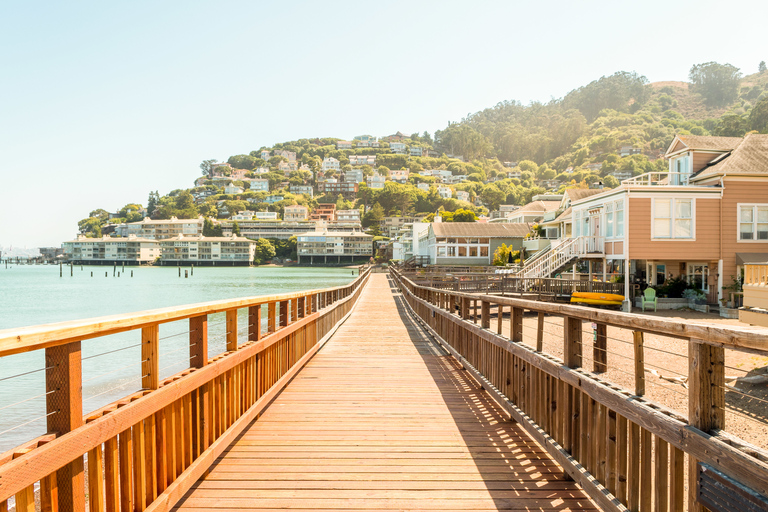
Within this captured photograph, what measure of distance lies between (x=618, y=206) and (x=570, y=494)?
22.2 meters

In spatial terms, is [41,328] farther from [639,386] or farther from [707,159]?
[707,159]

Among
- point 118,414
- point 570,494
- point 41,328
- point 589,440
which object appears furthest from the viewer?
point 570,494

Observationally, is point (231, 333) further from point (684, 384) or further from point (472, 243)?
point (472, 243)

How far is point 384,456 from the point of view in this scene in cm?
432

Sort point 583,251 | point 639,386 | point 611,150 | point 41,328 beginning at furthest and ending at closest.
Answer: point 611,150 < point 583,251 < point 639,386 < point 41,328

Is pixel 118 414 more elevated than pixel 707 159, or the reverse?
pixel 707 159

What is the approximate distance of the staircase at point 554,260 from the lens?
26.5 meters

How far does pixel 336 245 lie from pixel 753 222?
118861mm

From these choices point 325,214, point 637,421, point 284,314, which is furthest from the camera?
point 325,214

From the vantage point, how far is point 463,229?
51.0m

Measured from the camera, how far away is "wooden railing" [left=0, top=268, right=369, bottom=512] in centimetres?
201

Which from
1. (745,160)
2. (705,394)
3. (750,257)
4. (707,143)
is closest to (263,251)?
(707,143)

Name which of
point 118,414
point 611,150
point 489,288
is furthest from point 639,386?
point 611,150

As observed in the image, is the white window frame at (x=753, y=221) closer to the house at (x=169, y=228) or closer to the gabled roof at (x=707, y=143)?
the gabled roof at (x=707, y=143)
